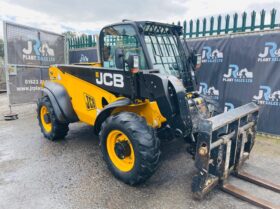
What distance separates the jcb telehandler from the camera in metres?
2.83

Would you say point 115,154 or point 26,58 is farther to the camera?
point 26,58

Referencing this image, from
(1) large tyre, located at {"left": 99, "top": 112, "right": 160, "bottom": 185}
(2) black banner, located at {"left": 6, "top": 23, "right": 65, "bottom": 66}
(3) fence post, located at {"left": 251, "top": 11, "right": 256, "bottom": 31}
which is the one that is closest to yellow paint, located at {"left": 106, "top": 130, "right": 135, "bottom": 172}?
(1) large tyre, located at {"left": 99, "top": 112, "right": 160, "bottom": 185}

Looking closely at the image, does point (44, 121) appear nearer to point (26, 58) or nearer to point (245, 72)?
point (26, 58)

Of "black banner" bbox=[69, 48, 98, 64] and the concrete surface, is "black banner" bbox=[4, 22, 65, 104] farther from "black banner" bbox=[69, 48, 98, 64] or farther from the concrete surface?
the concrete surface

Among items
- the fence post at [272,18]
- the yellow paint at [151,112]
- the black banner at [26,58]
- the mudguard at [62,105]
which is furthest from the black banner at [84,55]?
the yellow paint at [151,112]

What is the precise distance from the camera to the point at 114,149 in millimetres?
3342

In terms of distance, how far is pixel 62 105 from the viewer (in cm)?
448

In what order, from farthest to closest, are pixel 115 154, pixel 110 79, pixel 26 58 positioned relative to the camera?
pixel 26 58, pixel 110 79, pixel 115 154

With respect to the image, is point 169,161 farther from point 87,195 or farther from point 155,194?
point 87,195

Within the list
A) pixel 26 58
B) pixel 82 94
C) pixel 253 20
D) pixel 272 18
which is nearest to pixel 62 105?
pixel 82 94

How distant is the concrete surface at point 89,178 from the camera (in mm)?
2820

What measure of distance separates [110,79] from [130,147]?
112 cm

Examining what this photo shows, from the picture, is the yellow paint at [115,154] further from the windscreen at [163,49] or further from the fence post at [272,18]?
the fence post at [272,18]

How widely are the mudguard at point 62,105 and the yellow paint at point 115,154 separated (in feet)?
4.79
